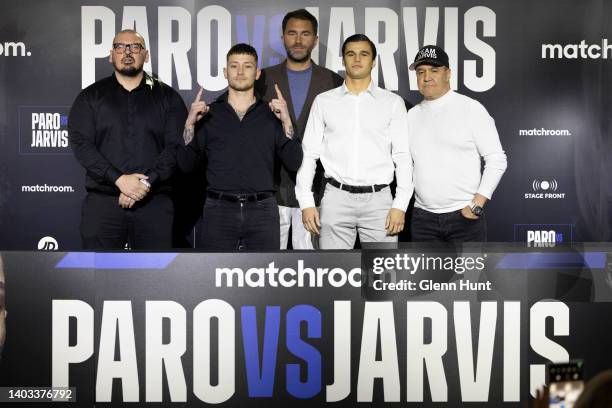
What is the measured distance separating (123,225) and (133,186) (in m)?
0.30

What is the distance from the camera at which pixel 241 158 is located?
5473mm

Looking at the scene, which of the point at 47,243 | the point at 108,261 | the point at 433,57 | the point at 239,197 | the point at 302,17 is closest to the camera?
the point at 108,261

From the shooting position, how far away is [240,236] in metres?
5.46

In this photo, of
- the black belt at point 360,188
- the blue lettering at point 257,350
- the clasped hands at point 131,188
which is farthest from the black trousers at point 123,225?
the blue lettering at point 257,350

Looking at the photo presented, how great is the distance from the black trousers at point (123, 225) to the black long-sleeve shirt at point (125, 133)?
11 cm

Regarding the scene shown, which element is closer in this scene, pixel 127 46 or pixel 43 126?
pixel 127 46

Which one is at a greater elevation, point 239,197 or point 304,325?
point 239,197

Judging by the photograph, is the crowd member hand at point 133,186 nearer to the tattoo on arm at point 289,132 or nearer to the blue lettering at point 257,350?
the tattoo on arm at point 289,132

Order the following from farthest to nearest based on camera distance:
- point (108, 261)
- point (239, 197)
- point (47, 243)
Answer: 1. point (47, 243)
2. point (239, 197)
3. point (108, 261)

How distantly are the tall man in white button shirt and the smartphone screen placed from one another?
10.1ft

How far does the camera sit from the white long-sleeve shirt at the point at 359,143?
543 cm

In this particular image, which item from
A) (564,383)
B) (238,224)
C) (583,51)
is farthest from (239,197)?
(564,383)

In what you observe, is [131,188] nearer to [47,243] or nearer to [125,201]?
[125,201]

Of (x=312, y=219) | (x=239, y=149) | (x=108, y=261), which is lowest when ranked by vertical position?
(x=108, y=261)
